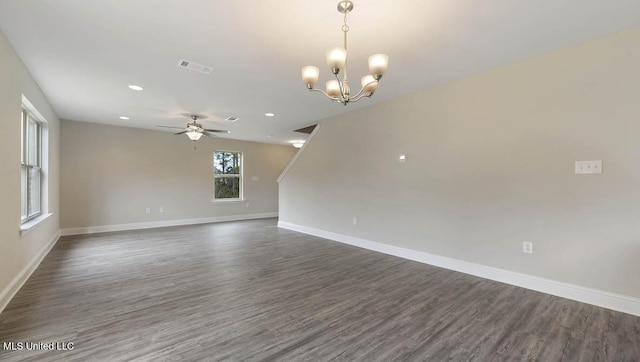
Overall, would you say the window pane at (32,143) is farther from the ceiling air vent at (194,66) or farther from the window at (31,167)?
the ceiling air vent at (194,66)

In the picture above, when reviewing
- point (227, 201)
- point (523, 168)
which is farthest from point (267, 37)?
point (227, 201)

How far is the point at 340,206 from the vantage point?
17.3 feet

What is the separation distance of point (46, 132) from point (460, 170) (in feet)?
21.0

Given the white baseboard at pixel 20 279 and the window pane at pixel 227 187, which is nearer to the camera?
the white baseboard at pixel 20 279

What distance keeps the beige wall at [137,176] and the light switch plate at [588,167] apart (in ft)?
24.7

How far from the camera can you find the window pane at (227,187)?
8023 mm

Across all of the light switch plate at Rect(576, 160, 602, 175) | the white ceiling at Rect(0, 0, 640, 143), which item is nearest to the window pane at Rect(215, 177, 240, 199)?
the white ceiling at Rect(0, 0, 640, 143)

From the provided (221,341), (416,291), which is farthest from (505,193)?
(221,341)

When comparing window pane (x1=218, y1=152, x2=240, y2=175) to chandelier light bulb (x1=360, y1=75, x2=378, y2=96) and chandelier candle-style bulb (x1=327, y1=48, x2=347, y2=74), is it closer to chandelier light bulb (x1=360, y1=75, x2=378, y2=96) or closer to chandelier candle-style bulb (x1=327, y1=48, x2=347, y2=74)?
chandelier light bulb (x1=360, y1=75, x2=378, y2=96)

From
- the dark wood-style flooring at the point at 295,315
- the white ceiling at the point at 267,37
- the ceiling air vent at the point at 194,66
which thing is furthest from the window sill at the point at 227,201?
the ceiling air vent at the point at 194,66

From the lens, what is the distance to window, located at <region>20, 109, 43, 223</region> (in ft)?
11.5

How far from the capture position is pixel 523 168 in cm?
300

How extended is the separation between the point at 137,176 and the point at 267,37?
231 inches

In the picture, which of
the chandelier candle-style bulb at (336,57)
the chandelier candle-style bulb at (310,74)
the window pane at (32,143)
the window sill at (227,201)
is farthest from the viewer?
the window sill at (227,201)
